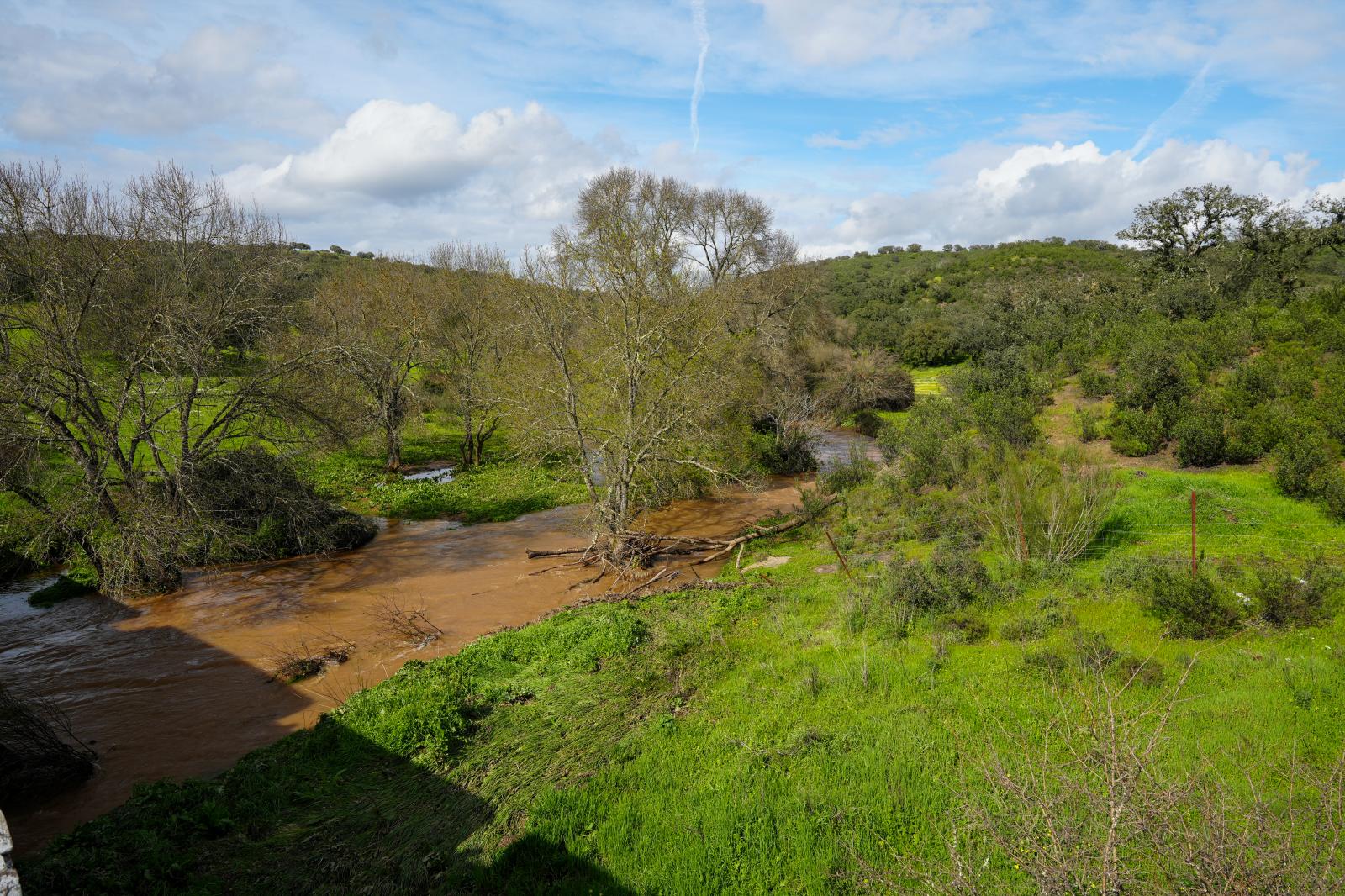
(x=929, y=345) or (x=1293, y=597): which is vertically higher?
(x=929, y=345)

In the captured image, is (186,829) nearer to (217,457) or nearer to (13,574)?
(217,457)

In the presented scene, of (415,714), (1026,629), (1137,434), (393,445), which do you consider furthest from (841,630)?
(393,445)

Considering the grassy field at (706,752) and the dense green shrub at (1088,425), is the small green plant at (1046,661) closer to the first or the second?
the grassy field at (706,752)

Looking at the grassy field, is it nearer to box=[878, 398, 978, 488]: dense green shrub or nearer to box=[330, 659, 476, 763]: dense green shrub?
box=[330, 659, 476, 763]: dense green shrub

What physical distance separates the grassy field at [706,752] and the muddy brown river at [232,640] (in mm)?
1552

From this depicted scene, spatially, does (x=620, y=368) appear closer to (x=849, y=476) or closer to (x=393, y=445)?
(x=849, y=476)

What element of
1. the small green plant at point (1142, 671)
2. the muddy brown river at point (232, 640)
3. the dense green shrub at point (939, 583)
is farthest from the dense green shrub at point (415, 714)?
the small green plant at point (1142, 671)

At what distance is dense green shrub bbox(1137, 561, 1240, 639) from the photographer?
28.4 ft

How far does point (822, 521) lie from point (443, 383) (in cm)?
2121

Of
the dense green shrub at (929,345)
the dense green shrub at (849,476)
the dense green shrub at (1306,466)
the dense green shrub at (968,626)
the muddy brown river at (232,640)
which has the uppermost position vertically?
the dense green shrub at (929,345)

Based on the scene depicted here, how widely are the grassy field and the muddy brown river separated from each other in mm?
1552

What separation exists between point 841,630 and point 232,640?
10960 millimetres

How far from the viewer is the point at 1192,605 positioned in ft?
28.6

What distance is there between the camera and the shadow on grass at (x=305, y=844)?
17.8ft
